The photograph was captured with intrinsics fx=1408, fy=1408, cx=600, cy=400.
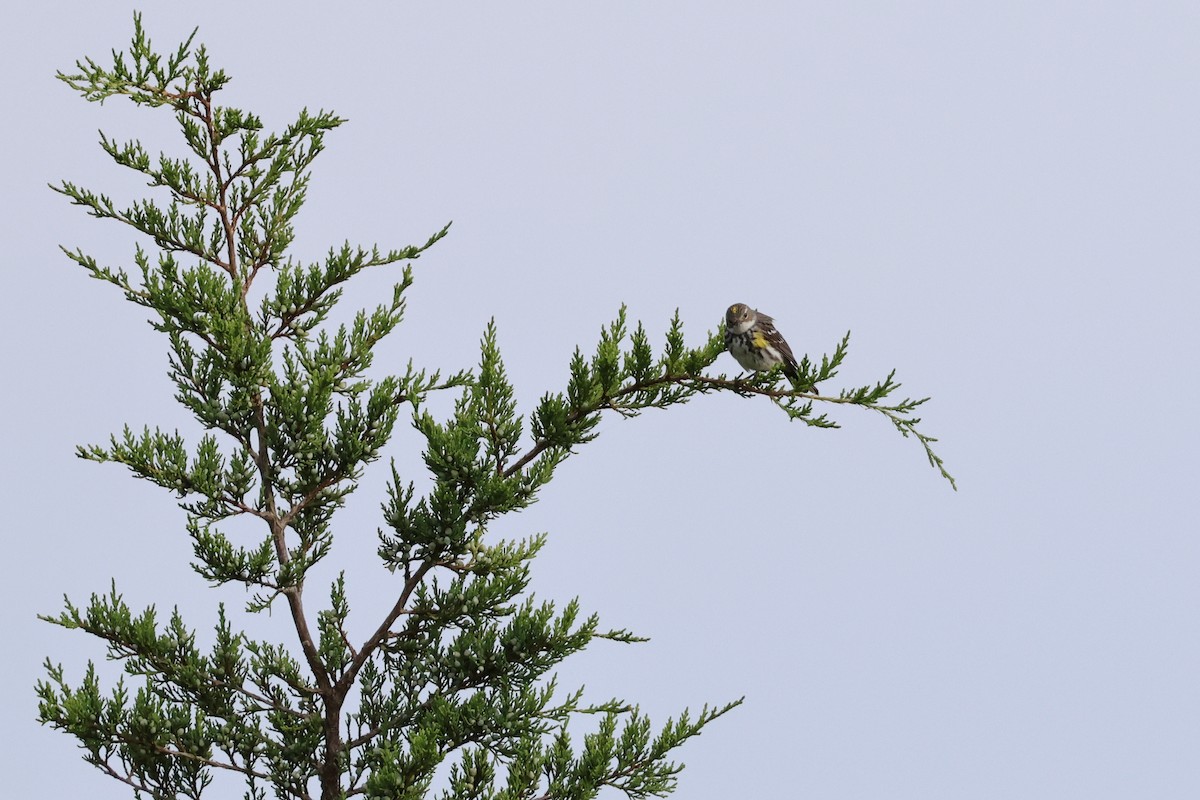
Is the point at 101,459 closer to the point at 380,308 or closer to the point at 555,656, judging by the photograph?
the point at 380,308

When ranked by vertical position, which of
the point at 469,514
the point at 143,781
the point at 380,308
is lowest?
the point at 143,781

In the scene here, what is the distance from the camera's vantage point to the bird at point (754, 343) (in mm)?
10805

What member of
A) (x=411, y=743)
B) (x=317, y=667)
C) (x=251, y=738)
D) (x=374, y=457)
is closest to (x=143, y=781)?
(x=251, y=738)

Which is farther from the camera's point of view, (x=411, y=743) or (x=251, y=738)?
(x=251, y=738)

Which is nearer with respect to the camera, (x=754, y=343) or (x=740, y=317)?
(x=754, y=343)

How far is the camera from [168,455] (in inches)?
361

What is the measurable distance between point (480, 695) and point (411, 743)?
63cm

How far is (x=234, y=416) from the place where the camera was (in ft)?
30.2

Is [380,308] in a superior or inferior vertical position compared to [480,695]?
superior

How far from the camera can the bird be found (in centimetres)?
1080

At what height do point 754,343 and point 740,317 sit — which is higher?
point 740,317

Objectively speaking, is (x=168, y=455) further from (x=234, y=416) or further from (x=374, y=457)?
(x=374, y=457)

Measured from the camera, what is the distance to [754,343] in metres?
10.8

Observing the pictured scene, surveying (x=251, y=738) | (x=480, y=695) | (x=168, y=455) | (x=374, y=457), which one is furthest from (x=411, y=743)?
(x=168, y=455)
